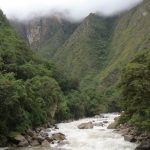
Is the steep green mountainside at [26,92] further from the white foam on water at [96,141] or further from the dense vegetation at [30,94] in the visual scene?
the white foam on water at [96,141]

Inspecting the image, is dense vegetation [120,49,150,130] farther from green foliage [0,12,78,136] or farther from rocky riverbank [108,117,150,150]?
green foliage [0,12,78,136]

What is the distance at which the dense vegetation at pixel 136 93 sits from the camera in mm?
67875

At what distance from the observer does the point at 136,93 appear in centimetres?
6988

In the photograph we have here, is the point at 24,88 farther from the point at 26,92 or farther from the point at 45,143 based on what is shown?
the point at 45,143

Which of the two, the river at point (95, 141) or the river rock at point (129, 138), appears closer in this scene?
the river at point (95, 141)

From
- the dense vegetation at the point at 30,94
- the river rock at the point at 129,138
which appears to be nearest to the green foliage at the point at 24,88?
the dense vegetation at the point at 30,94

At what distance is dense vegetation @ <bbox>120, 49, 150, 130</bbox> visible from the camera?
67875 millimetres

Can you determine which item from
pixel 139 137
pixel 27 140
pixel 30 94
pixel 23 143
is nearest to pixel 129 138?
pixel 139 137

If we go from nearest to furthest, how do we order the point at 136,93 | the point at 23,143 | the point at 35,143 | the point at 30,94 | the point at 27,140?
the point at 136,93 → the point at 23,143 → the point at 35,143 → the point at 27,140 → the point at 30,94

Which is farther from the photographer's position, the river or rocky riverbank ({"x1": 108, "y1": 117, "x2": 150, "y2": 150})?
the river

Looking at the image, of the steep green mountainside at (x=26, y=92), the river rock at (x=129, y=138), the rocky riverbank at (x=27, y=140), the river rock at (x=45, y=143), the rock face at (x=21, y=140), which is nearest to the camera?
the river rock at (x=45, y=143)

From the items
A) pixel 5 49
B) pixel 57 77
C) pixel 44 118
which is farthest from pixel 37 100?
pixel 57 77

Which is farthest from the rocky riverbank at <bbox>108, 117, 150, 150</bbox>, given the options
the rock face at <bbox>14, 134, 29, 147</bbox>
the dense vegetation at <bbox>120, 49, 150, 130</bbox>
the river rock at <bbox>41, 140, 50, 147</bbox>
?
the rock face at <bbox>14, 134, 29, 147</bbox>

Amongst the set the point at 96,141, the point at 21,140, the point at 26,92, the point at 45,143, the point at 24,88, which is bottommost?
the point at 96,141
